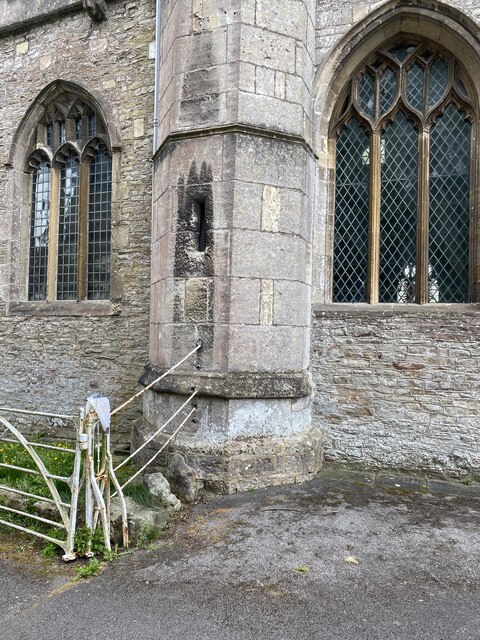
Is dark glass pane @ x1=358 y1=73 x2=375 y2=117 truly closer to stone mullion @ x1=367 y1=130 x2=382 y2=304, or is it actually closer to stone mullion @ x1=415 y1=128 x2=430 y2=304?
stone mullion @ x1=367 y1=130 x2=382 y2=304

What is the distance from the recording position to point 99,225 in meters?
7.70

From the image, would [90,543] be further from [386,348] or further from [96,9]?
[96,9]

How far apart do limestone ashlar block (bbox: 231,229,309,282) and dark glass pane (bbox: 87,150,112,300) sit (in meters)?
3.23

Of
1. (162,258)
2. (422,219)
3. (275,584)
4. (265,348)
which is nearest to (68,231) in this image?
(162,258)

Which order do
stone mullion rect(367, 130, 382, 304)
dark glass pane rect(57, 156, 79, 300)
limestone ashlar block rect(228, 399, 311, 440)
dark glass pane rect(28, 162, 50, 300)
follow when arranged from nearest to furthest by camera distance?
limestone ashlar block rect(228, 399, 311, 440) → stone mullion rect(367, 130, 382, 304) → dark glass pane rect(57, 156, 79, 300) → dark glass pane rect(28, 162, 50, 300)

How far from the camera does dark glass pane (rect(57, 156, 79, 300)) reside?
25.9ft

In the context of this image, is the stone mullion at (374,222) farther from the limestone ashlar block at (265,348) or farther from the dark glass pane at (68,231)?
the dark glass pane at (68,231)

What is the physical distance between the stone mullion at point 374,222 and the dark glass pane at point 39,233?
5.06 meters

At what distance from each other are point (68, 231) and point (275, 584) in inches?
251

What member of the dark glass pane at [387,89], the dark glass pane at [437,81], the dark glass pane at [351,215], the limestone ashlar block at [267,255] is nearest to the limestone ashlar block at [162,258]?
the limestone ashlar block at [267,255]

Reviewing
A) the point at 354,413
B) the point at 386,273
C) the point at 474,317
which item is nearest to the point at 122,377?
the point at 354,413

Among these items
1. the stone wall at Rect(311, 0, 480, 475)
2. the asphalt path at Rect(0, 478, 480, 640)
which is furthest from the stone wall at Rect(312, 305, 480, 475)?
the asphalt path at Rect(0, 478, 480, 640)

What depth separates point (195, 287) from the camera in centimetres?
505

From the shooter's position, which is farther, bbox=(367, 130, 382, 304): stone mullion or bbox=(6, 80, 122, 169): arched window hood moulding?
bbox=(6, 80, 122, 169): arched window hood moulding
